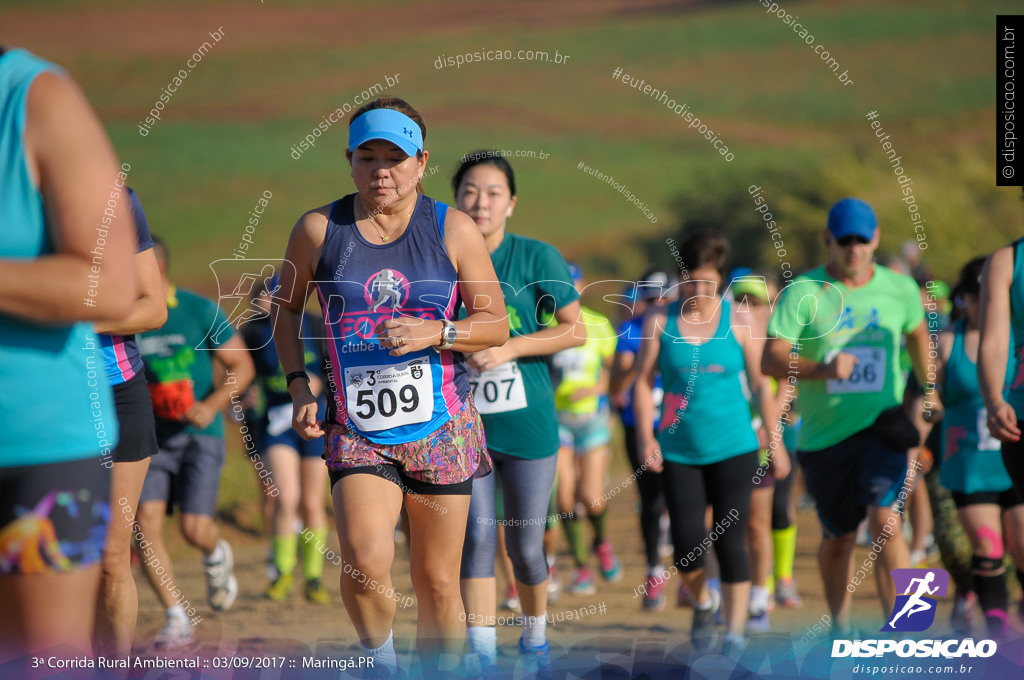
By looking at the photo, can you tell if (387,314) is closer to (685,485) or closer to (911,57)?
(685,485)

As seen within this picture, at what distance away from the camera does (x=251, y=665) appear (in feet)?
13.3

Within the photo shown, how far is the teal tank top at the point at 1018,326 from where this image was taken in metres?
3.84

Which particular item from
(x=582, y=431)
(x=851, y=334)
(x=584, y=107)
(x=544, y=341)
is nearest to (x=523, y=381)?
(x=544, y=341)

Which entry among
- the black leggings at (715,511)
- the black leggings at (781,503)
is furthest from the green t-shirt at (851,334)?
the black leggings at (781,503)

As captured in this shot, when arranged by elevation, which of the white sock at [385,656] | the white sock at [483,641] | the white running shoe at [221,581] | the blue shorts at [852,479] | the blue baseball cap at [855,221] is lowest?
the white running shoe at [221,581]

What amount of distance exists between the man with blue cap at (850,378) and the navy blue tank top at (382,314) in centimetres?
219

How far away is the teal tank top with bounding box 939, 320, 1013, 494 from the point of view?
15.3 ft

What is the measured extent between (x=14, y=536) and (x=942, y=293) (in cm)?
770

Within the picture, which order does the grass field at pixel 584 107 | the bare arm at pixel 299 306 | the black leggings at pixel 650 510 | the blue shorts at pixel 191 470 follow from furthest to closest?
the grass field at pixel 584 107 → the black leggings at pixel 650 510 → the blue shorts at pixel 191 470 → the bare arm at pixel 299 306

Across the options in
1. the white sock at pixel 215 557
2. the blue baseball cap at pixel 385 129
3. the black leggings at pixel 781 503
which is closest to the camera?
the blue baseball cap at pixel 385 129

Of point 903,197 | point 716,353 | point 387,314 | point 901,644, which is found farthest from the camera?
point 903,197

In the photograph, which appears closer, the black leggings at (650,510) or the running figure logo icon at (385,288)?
the running figure logo icon at (385,288)

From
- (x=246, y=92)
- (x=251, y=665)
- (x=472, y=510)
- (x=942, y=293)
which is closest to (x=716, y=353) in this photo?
(x=472, y=510)

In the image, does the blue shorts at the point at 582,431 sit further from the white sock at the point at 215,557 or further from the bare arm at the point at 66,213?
the bare arm at the point at 66,213
